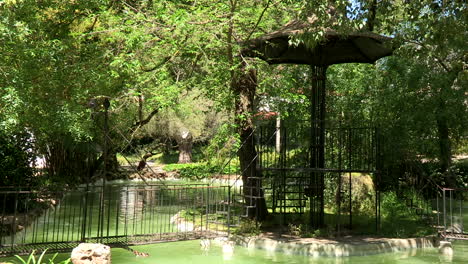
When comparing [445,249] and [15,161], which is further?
[15,161]

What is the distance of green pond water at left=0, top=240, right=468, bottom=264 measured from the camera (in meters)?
9.68

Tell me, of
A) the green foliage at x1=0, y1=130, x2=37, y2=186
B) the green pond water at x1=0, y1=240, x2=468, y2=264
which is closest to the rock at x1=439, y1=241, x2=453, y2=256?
the green pond water at x1=0, y1=240, x2=468, y2=264

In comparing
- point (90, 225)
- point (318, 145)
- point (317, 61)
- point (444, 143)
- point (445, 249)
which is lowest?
point (445, 249)

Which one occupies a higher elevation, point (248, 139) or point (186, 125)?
point (186, 125)

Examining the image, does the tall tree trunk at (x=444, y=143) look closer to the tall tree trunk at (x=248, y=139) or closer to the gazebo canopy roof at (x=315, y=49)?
the gazebo canopy roof at (x=315, y=49)

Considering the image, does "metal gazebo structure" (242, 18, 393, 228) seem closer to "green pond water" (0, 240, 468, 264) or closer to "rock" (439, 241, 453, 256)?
"green pond water" (0, 240, 468, 264)

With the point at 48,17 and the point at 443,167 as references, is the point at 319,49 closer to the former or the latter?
the point at 48,17

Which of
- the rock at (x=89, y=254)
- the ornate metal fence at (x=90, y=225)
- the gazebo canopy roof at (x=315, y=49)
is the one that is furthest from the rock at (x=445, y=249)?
the rock at (x=89, y=254)

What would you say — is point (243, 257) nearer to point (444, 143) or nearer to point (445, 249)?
point (445, 249)

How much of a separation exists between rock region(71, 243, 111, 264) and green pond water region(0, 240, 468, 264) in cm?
244

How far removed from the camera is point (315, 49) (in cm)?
1258

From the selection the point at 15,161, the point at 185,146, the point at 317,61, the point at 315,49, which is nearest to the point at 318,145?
the point at 317,61

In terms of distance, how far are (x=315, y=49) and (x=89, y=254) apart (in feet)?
27.8

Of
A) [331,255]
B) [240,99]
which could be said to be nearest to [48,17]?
[240,99]
